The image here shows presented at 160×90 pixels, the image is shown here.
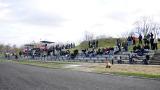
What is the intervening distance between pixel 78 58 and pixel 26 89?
145ft

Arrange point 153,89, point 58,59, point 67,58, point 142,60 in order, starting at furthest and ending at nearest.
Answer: point 58,59 < point 67,58 < point 142,60 < point 153,89

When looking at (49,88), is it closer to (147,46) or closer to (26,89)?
(26,89)

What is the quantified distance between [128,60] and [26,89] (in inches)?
1053

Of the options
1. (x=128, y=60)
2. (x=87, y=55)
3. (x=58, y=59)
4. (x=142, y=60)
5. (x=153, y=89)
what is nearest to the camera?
(x=153, y=89)

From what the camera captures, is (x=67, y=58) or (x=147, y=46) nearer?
(x=147, y=46)

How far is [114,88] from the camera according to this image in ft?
56.7

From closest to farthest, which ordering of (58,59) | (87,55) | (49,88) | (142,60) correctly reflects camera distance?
(49,88) → (142,60) → (87,55) → (58,59)

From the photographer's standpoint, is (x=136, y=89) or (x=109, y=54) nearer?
(x=136, y=89)

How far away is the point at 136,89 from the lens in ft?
54.8

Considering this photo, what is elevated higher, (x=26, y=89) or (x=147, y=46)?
(x=147, y=46)

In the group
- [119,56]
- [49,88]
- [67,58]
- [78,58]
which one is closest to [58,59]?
[67,58]

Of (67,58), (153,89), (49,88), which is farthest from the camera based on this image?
(67,58)

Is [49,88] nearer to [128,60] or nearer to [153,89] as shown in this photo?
[153,89]

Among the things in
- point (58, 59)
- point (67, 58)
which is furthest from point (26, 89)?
point (58, 59)
